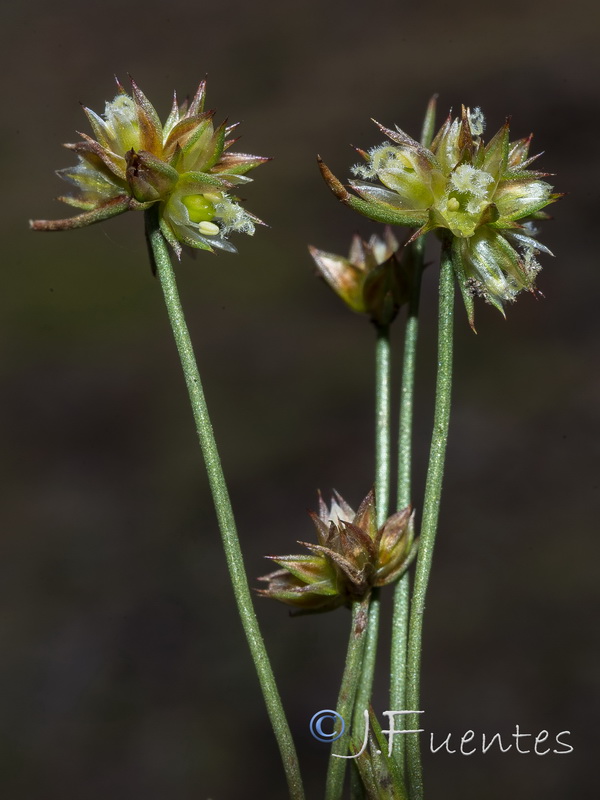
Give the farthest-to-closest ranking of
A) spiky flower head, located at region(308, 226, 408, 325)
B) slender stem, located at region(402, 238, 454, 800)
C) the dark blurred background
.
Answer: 1. the dark blurred background
2. spiky flower head, located at region(308, 226, 408, 325)
3. slender stem, located at region(402, 238, 454, 800)

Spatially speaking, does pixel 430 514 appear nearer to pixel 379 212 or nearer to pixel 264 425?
pixel 379 212

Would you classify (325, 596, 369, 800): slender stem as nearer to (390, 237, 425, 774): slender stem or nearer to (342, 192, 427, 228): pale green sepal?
(390, 237, 425, 774): slender stem

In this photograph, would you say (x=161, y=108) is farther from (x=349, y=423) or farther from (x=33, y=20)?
(x=349, y=423)

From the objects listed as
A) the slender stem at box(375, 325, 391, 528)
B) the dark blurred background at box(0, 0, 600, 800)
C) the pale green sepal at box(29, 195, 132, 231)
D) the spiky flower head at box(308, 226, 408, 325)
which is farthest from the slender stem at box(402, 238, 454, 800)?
the dark blurred background at box(0, 0, 600, 800)

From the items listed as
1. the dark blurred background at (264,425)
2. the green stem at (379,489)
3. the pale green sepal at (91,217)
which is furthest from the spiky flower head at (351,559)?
the dark blurred background at (264,425)

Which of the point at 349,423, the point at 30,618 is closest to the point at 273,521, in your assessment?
the point at 349,423
